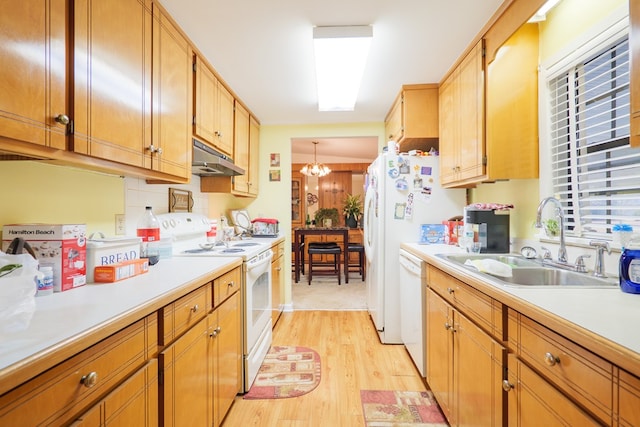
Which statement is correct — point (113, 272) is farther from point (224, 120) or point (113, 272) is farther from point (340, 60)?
point (340, 60)

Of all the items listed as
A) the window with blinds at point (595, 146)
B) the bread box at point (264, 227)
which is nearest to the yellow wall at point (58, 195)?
the bread box at point (264, 227)

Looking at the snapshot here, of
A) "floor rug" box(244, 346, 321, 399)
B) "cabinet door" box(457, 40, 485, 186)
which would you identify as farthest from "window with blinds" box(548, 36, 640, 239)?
"floor rug" box(244, 346, 321, 399)

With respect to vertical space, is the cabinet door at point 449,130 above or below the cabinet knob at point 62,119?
above

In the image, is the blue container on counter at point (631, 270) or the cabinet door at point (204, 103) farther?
the cabinet door at point (204, 103)

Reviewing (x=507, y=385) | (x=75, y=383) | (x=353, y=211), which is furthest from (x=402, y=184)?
(x=353, y=211)

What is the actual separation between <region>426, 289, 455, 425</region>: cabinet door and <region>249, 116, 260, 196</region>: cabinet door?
2212 mm

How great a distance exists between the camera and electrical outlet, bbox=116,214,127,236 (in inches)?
61.9

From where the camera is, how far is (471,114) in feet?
6.18

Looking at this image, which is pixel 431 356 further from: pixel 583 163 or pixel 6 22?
pixel 6 22

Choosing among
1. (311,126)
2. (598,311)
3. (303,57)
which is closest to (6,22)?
(303,57)

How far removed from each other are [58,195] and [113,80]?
55 centimetres

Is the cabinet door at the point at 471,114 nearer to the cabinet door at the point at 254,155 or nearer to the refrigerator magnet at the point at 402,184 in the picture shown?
the refrigerator magnet at the point at 402,184

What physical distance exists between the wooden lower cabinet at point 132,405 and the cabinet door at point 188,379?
5 centimetres

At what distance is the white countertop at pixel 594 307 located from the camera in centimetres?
65
